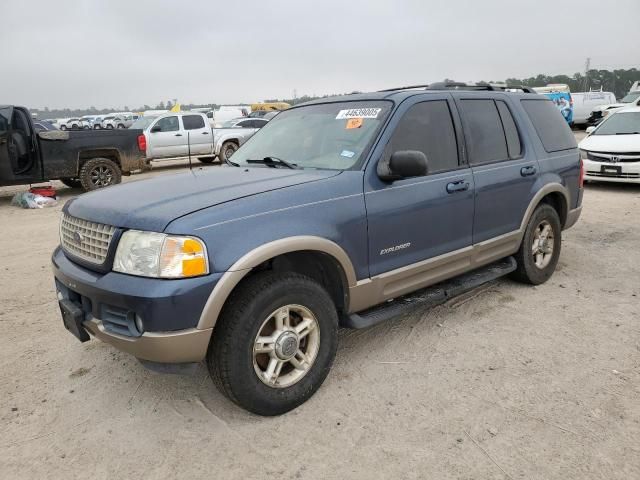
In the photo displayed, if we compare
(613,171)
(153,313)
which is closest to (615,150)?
(613,171)

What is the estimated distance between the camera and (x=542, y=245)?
4.94 metres

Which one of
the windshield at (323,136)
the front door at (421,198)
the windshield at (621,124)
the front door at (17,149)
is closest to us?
the front door at (421,198)

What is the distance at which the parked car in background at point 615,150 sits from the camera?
31.9 ft

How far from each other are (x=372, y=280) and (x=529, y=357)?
1.27 metres

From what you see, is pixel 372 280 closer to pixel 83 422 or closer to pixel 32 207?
pixel 83 422

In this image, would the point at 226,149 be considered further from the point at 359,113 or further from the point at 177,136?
the point at 359,113

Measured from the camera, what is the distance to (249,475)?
250cm

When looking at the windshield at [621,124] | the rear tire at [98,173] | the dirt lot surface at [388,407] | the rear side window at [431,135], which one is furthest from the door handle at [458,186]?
the rear tire at [98,173]

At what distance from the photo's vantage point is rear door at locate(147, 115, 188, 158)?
1608cm

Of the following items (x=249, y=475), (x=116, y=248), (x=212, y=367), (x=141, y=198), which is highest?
(x=141, y=198)

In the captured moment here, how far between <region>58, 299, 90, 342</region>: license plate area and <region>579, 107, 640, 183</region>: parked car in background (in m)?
10.1

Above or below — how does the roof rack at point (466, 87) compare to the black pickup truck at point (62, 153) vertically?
above

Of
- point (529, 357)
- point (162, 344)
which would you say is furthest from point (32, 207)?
point (529, 357)

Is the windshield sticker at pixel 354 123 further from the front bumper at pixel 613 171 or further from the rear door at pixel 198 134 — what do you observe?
the rear door at pixel 198 134
